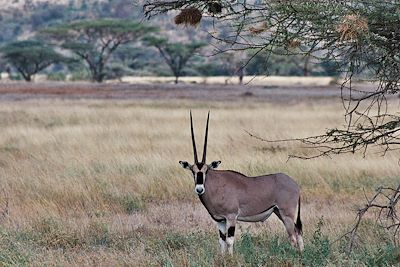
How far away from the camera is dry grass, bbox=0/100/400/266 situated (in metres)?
7.88

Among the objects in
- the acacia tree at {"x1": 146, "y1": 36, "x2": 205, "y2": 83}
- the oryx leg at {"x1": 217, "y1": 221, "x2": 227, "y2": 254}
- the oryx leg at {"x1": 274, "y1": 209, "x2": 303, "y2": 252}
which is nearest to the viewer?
the oryx leg at {"x1": 217, "y1": 221, "x2": 227, "y2": 254}

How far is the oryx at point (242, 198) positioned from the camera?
6.88 meters

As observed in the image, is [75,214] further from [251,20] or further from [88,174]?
[251,20]

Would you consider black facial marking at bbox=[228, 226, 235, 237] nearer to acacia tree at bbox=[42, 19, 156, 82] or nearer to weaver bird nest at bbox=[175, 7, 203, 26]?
weaver bird nest at bbox=[175, 7, 203, 26]

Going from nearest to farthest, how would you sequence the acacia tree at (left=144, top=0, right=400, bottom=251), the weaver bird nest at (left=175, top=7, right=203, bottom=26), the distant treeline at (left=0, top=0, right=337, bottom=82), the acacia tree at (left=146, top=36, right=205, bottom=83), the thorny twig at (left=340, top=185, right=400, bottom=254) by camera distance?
the acacia tree at (left=144, top=0, right=400, bottom=251), the weaver bird nest at (left=175, top=7, right=203, bottom=26), the thorny twig at (left=340, top=185, right=400, bottom=254), the distant treeline at (left=0, top=0, right=337, bottom=82), the acacia tree at (left=146, top=36, right=205, bottom=83)

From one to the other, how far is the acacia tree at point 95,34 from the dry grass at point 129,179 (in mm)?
38178

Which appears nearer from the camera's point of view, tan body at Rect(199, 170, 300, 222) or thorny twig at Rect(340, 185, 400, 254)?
thorny twig at Rect(340, 185, 400, 254)

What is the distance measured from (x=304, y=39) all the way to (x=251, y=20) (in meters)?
0.47

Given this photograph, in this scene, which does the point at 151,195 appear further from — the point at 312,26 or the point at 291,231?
the point at 312,26

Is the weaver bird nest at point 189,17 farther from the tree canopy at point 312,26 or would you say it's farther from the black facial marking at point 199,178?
the black facial marking at point 199,178

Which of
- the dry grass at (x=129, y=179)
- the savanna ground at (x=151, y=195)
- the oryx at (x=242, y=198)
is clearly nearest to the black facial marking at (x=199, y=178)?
the oryx at (x=242, y=198)

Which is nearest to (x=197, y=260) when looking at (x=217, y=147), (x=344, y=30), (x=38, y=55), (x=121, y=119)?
(x=344, y=30)

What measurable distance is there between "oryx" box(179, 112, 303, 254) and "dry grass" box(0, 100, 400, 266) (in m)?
0.78

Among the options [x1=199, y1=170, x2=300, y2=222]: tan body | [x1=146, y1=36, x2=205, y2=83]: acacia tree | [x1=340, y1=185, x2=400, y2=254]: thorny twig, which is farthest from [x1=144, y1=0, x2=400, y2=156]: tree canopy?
[x1=146, y1=36, x2=205, y2=83]: acacia tree
